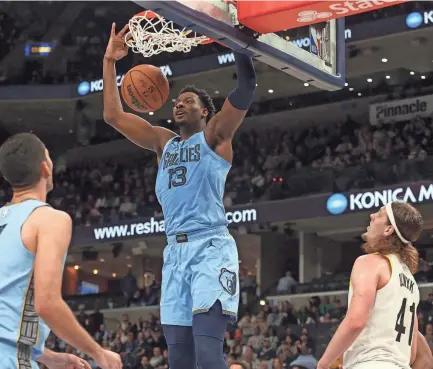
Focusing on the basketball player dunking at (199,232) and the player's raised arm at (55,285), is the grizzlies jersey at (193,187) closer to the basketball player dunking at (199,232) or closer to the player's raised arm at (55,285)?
the basketball player dunking at (199,232)

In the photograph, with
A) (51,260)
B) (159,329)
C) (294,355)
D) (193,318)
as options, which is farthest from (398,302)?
(159,329)

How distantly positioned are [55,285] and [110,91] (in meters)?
2.54

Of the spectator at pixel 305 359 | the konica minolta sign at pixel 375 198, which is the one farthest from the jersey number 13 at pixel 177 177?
the konica minolta sign at pixel 375 198

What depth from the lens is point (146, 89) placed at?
5.83m

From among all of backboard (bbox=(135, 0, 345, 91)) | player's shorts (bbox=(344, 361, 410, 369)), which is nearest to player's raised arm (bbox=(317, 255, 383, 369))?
player's shorts (bbox=(344, 361, 410, 369))

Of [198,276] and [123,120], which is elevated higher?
[123,120]

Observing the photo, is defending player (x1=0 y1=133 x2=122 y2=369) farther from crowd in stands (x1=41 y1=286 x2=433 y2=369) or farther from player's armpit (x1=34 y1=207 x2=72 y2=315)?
crowd in stands (x1=41 y1=286 x2=433 y2=369)

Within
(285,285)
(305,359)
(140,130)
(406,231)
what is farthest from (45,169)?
(285,285)

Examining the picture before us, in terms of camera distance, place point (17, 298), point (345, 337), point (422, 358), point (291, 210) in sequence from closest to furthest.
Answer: point (17, 298) → point (345, 337) → point (422, 358) → point (291, 210)

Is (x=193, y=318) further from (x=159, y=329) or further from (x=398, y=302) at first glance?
(x=159, y=329)

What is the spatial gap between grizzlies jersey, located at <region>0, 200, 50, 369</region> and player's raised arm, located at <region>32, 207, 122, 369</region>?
89 millimetres

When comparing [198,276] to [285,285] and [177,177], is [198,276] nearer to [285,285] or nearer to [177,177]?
[177,177]

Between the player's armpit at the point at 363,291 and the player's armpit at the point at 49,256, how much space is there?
58.2 inches

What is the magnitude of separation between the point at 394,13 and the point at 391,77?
2993 mm
